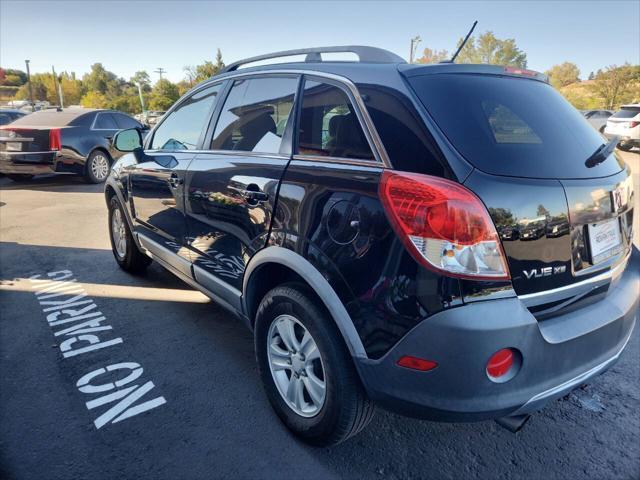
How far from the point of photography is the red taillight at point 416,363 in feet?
5.25

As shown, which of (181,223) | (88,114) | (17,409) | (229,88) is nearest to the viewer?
(17,409)

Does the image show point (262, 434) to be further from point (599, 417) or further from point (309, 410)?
point (599, 417)

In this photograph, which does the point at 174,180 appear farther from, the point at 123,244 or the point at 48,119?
the point at 48,119

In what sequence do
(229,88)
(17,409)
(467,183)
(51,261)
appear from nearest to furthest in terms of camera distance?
1. (467,183)
2. (17,409)
3. (229,88)
4. (51,261)

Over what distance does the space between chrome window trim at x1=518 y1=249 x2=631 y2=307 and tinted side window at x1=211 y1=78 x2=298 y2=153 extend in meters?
1.41

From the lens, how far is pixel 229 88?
9.59 ft

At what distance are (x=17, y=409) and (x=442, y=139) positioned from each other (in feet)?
8.52

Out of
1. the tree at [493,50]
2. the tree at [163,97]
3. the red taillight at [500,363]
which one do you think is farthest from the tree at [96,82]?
the red taillight at [500,363]

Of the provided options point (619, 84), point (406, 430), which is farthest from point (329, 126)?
point (619, 84)

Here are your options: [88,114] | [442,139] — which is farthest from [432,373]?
[88,114]

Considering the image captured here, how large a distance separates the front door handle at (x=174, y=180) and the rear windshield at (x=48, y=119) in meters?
7.72

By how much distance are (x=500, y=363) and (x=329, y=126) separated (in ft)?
4.10

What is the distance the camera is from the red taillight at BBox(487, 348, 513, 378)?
1564mm

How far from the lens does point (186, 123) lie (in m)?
3.38
